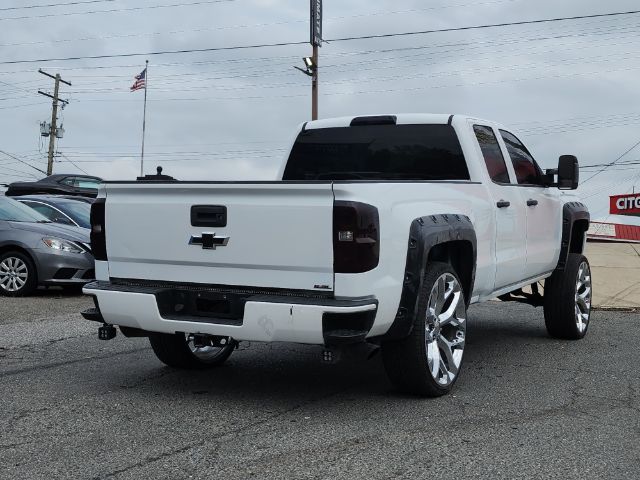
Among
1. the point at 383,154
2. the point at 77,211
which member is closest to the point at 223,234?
the point at 383,154

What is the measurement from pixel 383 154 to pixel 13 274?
6533 mm

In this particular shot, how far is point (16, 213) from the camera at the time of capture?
1159cm

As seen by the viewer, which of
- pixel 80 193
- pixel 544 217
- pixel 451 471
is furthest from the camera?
pixel 80 193

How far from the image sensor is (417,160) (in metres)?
6.30

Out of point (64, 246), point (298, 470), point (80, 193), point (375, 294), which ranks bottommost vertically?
point (298, 470)

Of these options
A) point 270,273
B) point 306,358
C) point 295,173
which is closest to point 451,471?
point 270,273

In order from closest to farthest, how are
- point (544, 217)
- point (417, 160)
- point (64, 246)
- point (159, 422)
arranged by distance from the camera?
point (159, 422) → point (417, 160) → point (544, 217) → point (64, 246)

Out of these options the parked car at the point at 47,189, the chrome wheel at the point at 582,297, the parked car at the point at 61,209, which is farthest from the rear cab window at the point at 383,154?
the parked car at the point at 47,189

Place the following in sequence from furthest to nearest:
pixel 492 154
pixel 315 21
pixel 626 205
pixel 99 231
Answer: pixel 626 205, pixel 315 21, pixel 492 154, pixel 99 231

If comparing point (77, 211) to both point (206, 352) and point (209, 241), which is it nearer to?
point (206, 352)

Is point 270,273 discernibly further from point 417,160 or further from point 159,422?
point 417,160

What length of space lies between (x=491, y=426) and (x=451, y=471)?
2.80ft

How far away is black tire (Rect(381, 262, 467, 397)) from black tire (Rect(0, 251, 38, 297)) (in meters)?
7.18

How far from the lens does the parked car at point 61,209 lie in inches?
510
